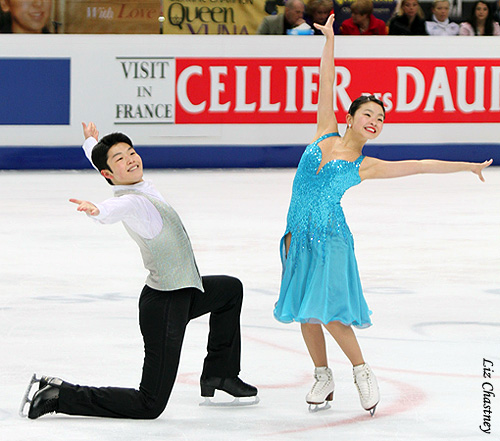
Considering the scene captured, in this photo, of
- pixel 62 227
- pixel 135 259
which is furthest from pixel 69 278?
pixel 62 227

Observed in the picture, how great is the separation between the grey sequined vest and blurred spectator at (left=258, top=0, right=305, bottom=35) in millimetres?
8544

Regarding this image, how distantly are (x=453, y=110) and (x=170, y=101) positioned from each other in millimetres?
3197

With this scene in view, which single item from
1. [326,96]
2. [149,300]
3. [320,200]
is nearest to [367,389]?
[320,200]

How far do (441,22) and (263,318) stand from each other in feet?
26.2

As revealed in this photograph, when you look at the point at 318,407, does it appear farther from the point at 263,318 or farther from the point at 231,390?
the point at 263,318

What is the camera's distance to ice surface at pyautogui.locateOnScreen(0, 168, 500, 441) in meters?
3.50

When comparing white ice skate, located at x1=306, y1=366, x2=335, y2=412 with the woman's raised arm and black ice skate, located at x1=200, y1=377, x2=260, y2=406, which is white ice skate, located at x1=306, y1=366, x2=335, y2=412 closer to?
black ice skate, located at x1=200, y1=377, x2=260, y2=406

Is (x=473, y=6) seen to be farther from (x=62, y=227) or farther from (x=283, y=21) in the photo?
(x=62, y=227)

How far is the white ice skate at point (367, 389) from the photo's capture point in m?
3.55

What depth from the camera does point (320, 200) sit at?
369 centimetres

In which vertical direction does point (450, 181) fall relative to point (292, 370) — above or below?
below

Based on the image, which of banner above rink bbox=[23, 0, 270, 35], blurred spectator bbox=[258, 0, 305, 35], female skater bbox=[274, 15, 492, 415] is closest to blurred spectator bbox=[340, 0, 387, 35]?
blurred spectator bbox=[258, 0, 305, 35]

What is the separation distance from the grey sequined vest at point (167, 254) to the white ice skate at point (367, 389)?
0.61 metres

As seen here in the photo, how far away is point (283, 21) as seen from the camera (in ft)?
39.0
